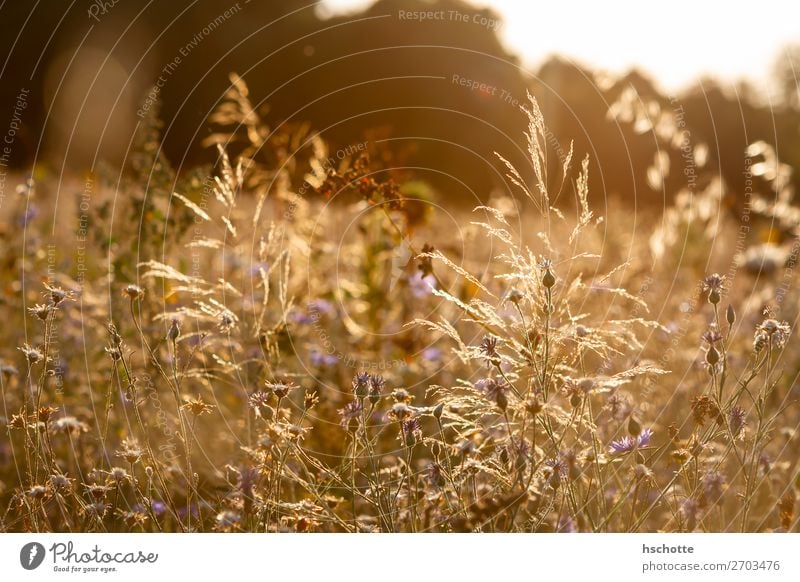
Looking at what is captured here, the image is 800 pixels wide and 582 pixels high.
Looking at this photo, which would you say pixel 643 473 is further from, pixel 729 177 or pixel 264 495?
pixel 729 177

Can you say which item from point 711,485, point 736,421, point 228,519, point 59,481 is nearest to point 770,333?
point 736,421

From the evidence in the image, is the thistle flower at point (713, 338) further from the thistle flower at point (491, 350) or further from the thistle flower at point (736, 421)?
the thistle flower at point (491, 350)

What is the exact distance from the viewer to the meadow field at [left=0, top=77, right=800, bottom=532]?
152 centimetres

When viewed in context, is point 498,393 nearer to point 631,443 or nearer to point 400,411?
point 400,411

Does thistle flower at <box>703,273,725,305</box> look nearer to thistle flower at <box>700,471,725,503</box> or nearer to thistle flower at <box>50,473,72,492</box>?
thistle flower at <box>700,471,725,503</box>

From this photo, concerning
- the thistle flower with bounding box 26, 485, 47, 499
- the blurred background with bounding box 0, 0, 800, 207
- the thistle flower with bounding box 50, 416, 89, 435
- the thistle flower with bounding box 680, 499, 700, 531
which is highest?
the blurred background with bounding box 0, 0, 800, 207

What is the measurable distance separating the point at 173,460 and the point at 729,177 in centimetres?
699

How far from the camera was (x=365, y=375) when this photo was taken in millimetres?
1459

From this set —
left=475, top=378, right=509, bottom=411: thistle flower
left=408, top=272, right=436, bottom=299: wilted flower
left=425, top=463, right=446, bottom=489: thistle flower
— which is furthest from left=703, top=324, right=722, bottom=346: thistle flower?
left=408, top=272, right=436, bottom=299: wilted flower

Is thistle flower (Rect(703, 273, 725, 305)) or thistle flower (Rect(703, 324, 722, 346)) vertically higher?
thistle flower (Rect(703, 273, 725, 305))

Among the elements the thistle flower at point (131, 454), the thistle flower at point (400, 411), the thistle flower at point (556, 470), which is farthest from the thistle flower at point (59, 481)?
the thistle flower at point (556, 470)

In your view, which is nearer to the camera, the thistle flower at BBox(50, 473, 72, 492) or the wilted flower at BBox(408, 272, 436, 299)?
the thistle flower at BBox(50, 473, 72, 492)
